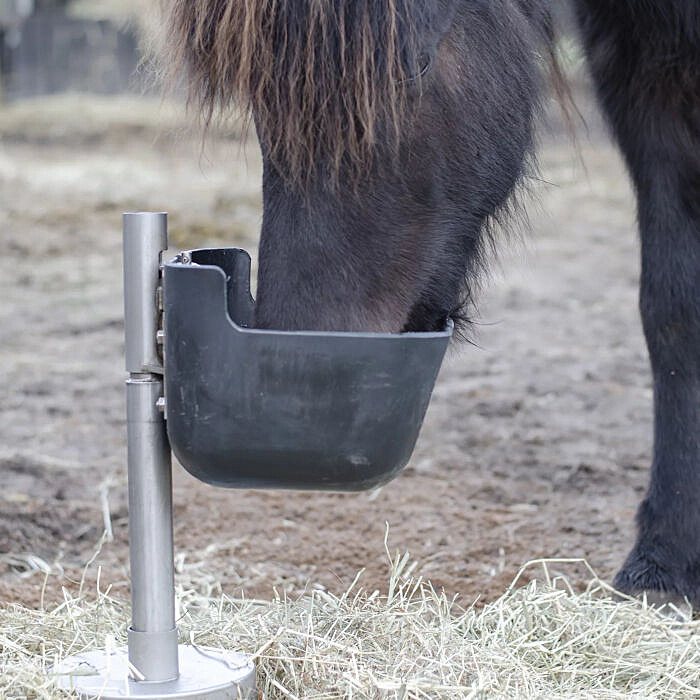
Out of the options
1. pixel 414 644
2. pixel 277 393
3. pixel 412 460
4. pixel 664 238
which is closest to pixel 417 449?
pixel 412 460

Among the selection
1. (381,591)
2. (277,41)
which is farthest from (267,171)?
(381,591)

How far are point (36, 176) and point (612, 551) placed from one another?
652cm

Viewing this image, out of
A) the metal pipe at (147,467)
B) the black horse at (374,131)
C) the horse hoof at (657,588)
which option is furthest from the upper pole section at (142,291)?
the horse hoof at (657,588)

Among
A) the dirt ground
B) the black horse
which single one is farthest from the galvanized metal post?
the dirt ground

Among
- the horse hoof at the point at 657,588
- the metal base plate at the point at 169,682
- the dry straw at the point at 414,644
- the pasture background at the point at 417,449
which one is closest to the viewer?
the metal base plate at the point at 169,682

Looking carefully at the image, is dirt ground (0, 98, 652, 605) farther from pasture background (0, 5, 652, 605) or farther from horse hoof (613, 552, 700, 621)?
horse hoof (613, 552, 700, 621)

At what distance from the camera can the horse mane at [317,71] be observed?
1.49 meters

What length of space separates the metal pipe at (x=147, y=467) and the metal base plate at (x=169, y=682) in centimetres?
3

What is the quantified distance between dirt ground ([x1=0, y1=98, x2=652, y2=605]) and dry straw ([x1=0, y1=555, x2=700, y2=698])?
30 centimetres

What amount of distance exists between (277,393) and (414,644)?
0.57m

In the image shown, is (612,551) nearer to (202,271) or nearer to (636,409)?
(636,409)

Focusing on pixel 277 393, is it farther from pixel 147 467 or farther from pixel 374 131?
pixel 374 131

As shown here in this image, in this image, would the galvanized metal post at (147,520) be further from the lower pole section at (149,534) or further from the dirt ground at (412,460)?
the dirt ground at (412,460)

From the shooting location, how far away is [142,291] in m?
1.54
